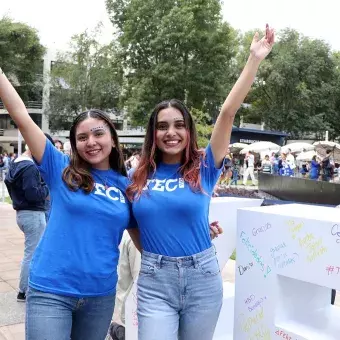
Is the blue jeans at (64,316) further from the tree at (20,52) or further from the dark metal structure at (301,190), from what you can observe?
the tree at (20,52)

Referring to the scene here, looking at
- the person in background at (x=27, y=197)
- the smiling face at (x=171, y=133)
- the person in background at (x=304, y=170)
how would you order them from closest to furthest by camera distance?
1. the smiling face at (x=171, y=133)
2. the person in background at (x=27, y=197)
3. the person in background at (x=304, y=170)

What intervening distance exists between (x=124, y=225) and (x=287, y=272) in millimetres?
977

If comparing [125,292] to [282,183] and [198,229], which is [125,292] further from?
[282,183]

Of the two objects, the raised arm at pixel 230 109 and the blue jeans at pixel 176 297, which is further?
the raised arm at pixel 230 109

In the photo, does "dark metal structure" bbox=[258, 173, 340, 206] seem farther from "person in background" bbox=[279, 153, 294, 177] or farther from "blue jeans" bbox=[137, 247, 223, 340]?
"blue jeans" bbox=[137, 247, 223, 340]

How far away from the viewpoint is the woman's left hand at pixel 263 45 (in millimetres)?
2424

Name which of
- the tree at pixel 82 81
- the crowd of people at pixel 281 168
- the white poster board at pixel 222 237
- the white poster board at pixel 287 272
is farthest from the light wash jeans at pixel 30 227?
the tree at pixel 82 81

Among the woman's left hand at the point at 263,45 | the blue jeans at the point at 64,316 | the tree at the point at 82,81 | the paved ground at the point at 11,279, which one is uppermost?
the tree at the point at 82,81

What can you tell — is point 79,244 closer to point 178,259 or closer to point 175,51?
point 178,259

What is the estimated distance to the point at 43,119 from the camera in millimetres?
45656

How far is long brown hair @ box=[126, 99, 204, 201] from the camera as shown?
2.27 m

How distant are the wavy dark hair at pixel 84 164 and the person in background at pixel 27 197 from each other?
2198 millimetres

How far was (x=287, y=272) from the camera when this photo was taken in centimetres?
258

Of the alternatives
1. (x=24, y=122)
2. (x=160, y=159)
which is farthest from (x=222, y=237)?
(x=24, y=122)
